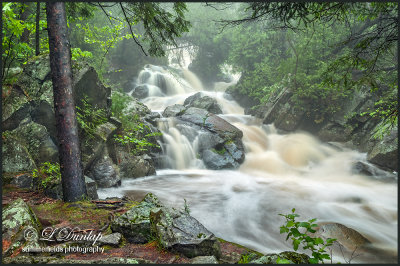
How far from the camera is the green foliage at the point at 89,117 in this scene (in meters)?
7.43

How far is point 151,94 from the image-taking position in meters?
22.4

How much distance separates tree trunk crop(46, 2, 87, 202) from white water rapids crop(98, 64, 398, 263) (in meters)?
2.48

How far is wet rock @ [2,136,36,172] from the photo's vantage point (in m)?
5.51

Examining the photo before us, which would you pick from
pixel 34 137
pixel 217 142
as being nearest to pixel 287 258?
pixel 34 137

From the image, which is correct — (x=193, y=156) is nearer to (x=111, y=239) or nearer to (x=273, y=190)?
(x=273, y=190)

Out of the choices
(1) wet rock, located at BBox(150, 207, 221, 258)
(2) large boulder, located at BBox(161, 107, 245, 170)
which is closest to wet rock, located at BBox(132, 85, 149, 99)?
(2) large boulder, located at BBox(161, 107, 245, 170)

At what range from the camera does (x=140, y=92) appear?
22.1 metres

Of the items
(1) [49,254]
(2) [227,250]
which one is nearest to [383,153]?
(2) [227,250]

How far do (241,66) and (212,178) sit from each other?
13907 millimetres

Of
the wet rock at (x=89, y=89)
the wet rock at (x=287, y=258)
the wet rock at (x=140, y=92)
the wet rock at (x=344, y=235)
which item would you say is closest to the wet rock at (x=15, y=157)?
the wet rock at (x=89, y=89)

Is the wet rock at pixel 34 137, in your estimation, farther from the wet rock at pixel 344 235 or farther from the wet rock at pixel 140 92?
the wet rock at pixel 140 92

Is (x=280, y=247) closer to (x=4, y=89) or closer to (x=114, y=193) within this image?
(x=114, y=193)

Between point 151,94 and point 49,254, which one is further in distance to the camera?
point 151,94

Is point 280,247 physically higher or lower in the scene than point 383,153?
lower
